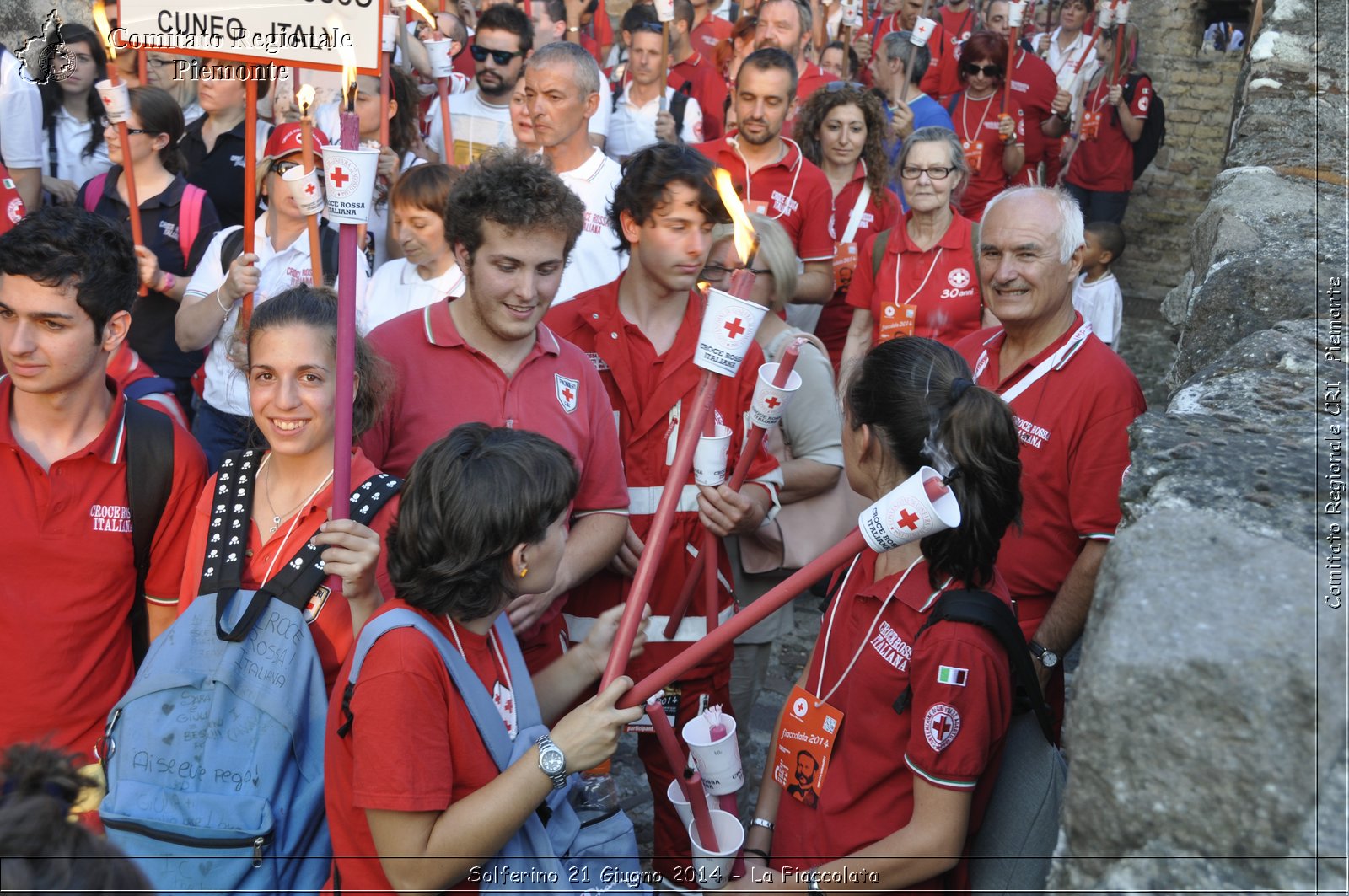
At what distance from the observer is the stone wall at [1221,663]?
4.28ft

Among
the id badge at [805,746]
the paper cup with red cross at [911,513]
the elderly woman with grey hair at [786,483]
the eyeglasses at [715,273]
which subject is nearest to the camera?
the paper cup with red cross at [911,513]

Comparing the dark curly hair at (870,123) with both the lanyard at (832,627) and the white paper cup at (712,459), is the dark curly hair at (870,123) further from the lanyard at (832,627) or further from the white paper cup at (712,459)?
the lanyard at (832,627)

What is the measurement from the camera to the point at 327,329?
273 centimetres

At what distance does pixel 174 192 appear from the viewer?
4809 mm

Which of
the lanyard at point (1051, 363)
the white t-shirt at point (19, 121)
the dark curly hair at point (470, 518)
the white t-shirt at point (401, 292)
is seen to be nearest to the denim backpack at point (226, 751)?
the dark curly hair at point (470, 518)

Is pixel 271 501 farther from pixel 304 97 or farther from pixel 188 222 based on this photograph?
pixel 188 222

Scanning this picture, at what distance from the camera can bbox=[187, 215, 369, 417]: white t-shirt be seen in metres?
4.26

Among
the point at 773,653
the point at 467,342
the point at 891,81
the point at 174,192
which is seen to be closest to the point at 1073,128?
the point at 891,81

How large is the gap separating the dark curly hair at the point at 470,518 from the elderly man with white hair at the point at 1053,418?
4.71ft

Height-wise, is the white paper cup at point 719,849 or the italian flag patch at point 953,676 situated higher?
the italian flag patch at point 953,676

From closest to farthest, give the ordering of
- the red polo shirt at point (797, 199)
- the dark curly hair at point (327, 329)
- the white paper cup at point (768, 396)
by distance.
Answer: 1. the white paper cup at point (768, 396)
2. the dark curly hair at point (327, 329)
3. the red polo shirt at point (797, 199)

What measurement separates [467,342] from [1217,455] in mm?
1792

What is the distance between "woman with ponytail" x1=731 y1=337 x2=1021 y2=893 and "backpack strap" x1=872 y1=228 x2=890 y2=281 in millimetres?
2673

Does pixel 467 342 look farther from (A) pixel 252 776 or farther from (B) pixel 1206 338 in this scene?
(B) pixel 1206 338
